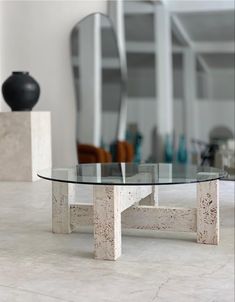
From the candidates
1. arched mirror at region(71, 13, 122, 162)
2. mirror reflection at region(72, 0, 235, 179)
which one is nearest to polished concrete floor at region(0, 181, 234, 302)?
arched mirror at region(71, 13, 122, 162)

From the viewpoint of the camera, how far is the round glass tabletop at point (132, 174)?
1768 millimetres

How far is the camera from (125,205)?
187 cm

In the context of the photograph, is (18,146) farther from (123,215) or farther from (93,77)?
(123,215)

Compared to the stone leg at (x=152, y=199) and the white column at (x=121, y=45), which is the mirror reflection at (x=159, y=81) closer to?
the white column at (x=121, y=45)

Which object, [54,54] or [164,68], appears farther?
[164,68]

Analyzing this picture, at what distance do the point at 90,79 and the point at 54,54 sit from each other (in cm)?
39

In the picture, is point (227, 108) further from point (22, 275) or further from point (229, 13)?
point (22, 275)

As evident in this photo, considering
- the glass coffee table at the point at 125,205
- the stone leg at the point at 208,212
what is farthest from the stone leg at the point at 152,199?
the stone leg at the point at 208,212

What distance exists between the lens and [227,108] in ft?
15.7

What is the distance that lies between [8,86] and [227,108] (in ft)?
6.50

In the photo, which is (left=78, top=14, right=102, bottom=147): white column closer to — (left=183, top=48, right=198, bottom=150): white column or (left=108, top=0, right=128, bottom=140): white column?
(left=108, top=0, right=128, bottom=140): white column

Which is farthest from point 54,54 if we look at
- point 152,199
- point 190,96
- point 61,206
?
point 61,206

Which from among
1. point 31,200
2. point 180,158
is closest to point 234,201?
point 31,200

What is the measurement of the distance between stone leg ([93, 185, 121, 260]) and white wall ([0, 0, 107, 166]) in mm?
2953
